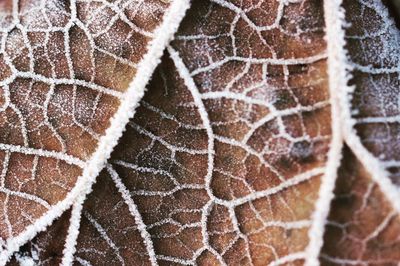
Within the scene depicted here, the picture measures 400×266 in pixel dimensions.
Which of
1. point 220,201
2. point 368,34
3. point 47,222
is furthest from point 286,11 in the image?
point 47,222

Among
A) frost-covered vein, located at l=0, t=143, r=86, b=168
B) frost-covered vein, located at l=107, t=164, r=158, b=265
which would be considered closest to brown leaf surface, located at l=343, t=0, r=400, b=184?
frost-covered vein, located at l=107, t=164, r=158, b=265

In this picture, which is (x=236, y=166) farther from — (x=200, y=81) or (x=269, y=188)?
(x=200, y=81)

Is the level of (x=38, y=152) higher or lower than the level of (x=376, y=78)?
lower

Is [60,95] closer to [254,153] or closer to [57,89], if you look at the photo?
[57,89]

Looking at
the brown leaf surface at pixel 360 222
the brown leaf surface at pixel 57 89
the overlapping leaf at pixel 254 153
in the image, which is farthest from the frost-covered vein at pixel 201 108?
the brown leaf surface at pixel 360 222

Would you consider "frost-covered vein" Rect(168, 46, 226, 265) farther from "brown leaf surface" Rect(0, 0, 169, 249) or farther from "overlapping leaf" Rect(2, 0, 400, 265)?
"brown leaf surface" Rect(0, 0, 169, 249)

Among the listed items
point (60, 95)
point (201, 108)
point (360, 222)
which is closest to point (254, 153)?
point (201, 108)
